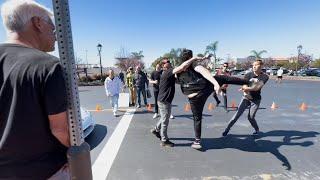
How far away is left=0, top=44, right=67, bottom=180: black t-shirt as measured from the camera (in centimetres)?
138

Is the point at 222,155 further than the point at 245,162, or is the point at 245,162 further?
the point at 222,155

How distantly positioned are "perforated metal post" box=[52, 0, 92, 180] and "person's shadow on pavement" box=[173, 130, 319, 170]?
4413 mm

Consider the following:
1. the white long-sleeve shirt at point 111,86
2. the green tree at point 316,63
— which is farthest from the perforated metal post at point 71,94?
the green tree at point 316,63

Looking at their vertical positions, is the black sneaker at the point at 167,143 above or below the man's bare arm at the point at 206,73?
below

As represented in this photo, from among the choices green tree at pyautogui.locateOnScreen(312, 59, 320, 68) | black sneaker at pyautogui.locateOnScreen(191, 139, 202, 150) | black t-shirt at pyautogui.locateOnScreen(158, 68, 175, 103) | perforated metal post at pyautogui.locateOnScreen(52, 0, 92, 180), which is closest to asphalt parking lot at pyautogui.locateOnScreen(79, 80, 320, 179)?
black sneaker at pyautogui.locateOnScreen(191, 139, 202, 150)

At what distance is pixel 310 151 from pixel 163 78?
3.26 m

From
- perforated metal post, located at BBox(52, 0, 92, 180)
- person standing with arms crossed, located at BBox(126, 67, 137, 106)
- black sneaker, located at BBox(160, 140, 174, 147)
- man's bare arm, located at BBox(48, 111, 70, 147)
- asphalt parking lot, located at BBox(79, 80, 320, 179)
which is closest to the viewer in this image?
perforated metal post, located at BBox(52, 0, 92, 180)

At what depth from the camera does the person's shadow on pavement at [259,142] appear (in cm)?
548

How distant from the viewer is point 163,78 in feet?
19.5

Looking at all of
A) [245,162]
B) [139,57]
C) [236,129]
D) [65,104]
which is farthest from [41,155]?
[139,57]

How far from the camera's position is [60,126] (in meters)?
1.45

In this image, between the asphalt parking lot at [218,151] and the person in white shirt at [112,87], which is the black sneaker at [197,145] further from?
the person in white shirt at [112,87]

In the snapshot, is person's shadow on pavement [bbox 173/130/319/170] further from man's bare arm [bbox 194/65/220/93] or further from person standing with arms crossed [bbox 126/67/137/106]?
person standing with arms crossed [bbox 126/67/137/106]

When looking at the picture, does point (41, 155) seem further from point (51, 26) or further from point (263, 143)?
point (263, 143)
